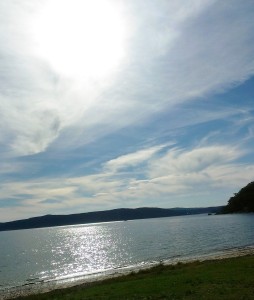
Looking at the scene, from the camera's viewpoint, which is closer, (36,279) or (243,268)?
(243,268)

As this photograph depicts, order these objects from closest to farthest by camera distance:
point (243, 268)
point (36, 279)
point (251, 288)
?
point (251, 288), point (243, 268), point (36, 279)

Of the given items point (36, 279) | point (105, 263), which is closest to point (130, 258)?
point (105, 263)

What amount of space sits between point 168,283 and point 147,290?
2.68 m

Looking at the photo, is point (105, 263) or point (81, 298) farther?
point (105, 263)

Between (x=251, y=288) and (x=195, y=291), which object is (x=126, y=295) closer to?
(x=195, y=291)

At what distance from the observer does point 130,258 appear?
83375 mm

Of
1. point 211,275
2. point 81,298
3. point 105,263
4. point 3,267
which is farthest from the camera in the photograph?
point 3,267

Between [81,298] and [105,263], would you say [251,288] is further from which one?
[105,263]

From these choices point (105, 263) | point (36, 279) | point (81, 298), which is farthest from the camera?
point (105, 263)

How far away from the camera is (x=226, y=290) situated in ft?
77.3

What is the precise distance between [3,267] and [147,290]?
71536 mm

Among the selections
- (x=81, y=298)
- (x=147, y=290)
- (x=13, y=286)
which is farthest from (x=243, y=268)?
(x=13, y=286)

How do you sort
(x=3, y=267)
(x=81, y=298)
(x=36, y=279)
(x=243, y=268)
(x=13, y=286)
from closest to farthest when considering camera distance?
1. (x=81, y=298)
2. (x=243, y=268)
3. (x=13, y=286)
4. (x=36, y=279)
5. (x=3, y=267)

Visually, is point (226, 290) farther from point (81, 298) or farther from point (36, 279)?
point (36, 279)
